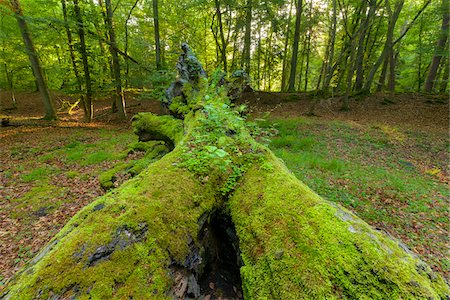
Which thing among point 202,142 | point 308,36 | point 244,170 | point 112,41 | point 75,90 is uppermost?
point 308,36

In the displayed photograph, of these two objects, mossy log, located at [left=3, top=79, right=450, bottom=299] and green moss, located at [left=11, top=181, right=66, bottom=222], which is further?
green moss, located at [left=11, top=181, right=66, bottom=222]

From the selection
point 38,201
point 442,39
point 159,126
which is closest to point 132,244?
point 159,126

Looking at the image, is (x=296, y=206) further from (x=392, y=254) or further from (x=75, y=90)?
(x=75, y=90)

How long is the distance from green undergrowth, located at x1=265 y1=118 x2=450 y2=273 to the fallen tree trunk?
13.3ft

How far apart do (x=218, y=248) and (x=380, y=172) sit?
722 cm

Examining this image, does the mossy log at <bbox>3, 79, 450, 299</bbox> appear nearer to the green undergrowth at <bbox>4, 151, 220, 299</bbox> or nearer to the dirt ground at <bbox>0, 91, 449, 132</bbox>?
the green undergrowth at <bbox>4, 151, 220, 299</bbox>

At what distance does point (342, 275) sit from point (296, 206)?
23.2 inches

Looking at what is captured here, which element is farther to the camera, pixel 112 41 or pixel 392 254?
pixel 112 41

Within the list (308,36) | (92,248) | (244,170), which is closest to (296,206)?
(244,170)

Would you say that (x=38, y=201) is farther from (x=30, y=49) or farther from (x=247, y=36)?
(x=247, y=36)

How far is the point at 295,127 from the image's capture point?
39.0 ft

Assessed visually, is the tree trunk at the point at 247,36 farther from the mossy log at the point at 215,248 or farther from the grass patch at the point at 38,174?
the mossy log at the point at 215,248

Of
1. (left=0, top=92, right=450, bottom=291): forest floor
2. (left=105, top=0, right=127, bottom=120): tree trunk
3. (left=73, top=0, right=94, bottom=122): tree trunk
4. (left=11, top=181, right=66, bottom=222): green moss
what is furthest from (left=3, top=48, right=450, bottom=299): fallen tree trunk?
(left=105, top=0, right=127, bottom=120): tree trunk

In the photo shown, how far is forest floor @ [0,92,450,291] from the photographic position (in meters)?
4.86
